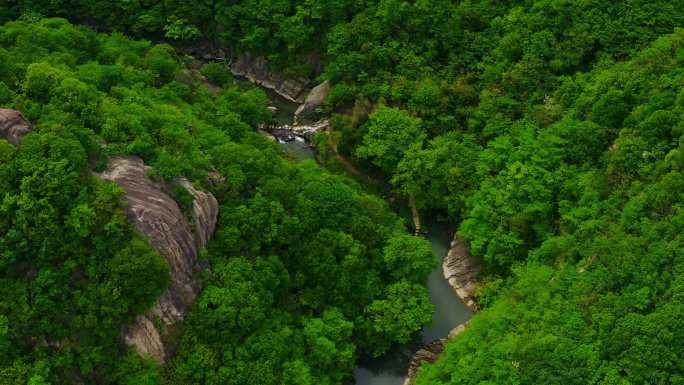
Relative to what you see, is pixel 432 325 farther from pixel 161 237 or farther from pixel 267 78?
pixel 267 78

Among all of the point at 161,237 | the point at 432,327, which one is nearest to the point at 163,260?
the point at 161,237

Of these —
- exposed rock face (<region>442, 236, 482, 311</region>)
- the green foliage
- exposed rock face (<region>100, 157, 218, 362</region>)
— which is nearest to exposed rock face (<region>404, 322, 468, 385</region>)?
exposed rock face (<region>442, 236, 482, 311</region>)

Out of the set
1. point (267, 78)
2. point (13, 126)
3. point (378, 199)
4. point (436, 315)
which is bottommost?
point (436, 315)

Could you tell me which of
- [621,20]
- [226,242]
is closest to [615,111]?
[621,20]

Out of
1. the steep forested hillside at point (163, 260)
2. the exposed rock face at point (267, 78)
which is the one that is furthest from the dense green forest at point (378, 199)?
the exposed rock face at point (267, 78)

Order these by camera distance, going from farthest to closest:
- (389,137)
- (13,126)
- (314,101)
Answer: (314,101), (389,137), (13,126)

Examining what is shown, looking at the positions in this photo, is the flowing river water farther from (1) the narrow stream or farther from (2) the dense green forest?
(2) the dense green forest
